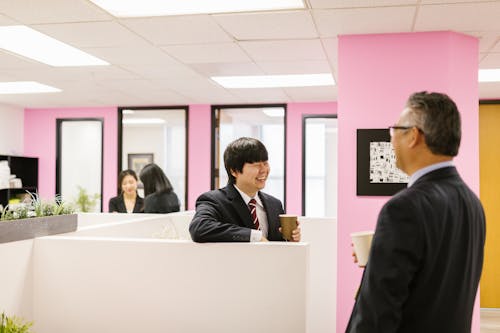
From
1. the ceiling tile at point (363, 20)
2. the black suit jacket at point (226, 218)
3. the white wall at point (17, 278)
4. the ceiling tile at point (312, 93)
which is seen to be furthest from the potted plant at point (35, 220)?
the ceiling tile at point (312, 93)

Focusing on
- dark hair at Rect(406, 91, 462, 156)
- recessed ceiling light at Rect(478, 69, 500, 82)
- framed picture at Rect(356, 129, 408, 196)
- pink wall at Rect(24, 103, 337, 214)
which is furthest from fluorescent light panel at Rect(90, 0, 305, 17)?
pink wall at Rect(24, 103, 337, 214)

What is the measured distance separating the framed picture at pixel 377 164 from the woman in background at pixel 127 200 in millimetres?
2403

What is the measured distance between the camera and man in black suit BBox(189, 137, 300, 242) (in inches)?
89.4

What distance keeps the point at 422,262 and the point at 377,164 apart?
8.82ft

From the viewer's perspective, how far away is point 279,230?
2516 millimetres

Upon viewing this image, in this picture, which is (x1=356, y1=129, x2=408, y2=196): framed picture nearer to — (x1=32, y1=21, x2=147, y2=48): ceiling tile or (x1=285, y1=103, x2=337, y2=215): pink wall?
(x1=32, y1=21, x2=147, y2=48): ceiling tile

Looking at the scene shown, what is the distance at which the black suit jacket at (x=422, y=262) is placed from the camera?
4.31 feet

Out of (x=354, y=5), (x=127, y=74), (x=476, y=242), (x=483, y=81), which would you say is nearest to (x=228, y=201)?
(x=476, y=242)

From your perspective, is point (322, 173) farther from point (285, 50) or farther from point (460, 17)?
point (460, 17)

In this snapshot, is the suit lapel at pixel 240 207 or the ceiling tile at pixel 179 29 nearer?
the suit lapel at pixel 240 207

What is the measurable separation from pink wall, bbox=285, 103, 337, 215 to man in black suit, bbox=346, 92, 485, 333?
6027mm

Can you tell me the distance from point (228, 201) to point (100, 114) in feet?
20.3

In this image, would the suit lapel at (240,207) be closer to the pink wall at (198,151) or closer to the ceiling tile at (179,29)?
the ceiling tile at (179,29)

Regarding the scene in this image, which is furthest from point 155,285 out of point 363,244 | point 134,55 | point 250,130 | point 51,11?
point 250,130
